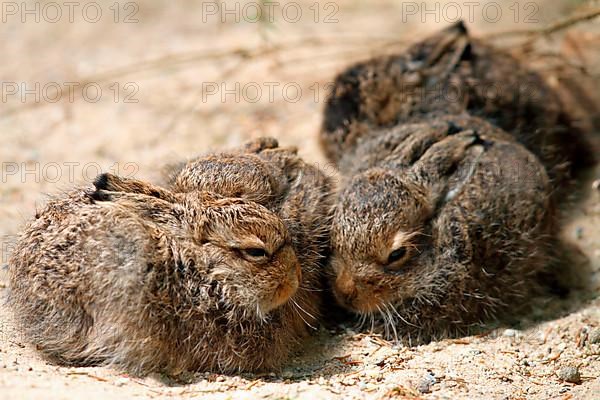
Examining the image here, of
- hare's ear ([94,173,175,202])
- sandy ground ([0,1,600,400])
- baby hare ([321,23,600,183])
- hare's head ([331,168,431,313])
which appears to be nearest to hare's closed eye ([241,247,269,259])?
hare's ear ([94,173,175,202])

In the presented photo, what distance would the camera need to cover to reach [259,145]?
17.4 feet

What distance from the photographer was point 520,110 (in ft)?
22.1

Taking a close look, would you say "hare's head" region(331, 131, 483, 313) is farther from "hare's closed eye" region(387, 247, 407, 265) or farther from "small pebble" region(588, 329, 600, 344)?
"small pebble" region(588, 329, 600, 344)

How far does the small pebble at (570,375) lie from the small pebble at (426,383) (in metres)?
0.80

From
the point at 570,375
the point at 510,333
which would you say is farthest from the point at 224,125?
the point at 570,375

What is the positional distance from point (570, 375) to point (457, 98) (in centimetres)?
297

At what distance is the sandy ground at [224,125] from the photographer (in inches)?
168

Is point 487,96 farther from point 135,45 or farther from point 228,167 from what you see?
point 135,45

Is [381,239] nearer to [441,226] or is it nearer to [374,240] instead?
[374,240]

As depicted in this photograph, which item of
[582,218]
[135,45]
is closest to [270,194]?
[582,218]

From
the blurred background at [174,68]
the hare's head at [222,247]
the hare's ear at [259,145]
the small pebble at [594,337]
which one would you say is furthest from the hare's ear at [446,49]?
the hare's head at [222,247]

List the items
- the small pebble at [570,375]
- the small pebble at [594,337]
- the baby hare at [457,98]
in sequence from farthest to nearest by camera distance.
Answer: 1. the baby hare at [457,98]
2. the small pebble at [594,337]
3. the small pebble at [570,375]

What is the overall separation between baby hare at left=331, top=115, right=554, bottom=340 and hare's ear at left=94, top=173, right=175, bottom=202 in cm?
125

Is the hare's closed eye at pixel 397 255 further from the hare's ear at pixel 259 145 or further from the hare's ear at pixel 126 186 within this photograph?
the hare's ear at pixel 126 186
